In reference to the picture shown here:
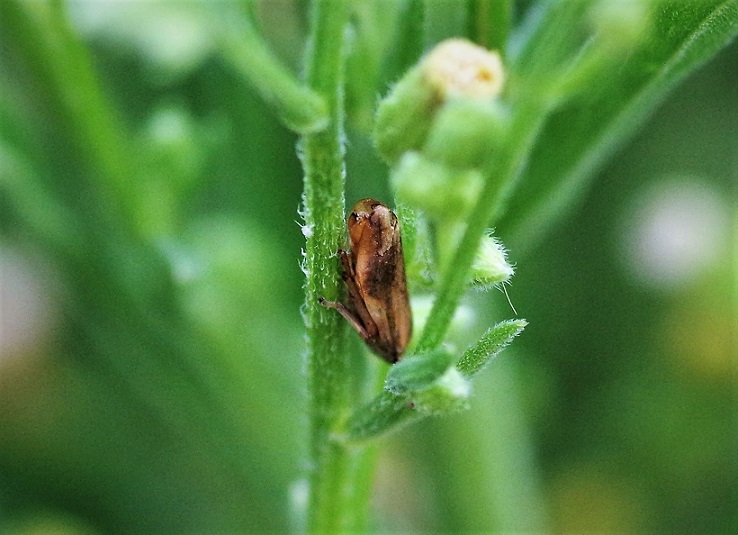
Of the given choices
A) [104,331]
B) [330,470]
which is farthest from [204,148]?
[330,470]

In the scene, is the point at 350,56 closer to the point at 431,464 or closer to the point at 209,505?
the point at 431,464

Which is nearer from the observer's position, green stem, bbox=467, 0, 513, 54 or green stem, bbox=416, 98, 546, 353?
green stem, bbox=416, 98, 546, 353

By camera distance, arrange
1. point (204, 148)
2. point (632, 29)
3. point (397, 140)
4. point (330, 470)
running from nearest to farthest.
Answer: point (632, 29), point (397, 140), point (330, 470), point (204, 148)

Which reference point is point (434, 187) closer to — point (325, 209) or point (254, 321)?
point (325, 209)

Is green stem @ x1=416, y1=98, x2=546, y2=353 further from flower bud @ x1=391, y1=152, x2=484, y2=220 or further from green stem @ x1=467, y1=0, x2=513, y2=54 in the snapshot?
green stem @ x1=467, y1=0, x2=513, y2=54

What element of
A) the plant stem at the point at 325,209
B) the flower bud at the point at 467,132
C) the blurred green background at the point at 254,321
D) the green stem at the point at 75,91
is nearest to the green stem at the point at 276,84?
the plant stem at the point at 325,209

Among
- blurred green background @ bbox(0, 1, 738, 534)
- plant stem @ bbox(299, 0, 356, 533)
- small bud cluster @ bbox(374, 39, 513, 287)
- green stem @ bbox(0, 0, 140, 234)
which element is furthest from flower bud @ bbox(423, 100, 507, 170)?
green stem @ bbox(0, 0, 140, 234)

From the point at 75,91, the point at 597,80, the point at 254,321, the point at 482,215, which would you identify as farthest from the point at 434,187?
the point at 254,321
